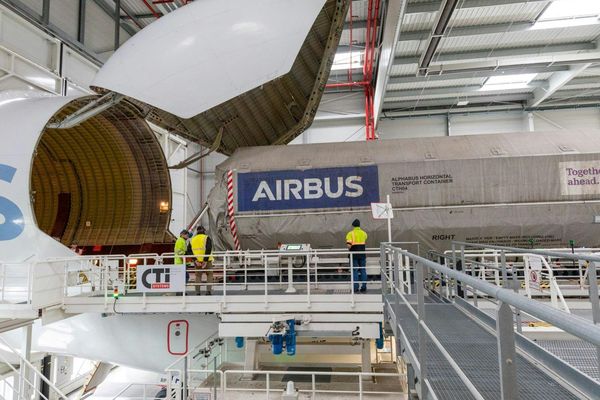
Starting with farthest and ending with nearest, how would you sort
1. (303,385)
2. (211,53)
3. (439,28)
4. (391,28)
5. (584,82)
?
(584,82) < (391,28) < (439,28) < (303,385) < (211,53)

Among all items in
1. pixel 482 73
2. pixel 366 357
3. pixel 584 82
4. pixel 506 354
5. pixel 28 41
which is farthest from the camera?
pixel 584 82

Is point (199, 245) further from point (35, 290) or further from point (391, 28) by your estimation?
point (391, 28)

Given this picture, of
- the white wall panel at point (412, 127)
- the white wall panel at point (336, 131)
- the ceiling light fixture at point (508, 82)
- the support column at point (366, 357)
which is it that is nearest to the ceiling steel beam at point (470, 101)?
the white wall panel at point (412, 127)

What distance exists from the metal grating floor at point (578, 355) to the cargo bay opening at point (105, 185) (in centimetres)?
1104

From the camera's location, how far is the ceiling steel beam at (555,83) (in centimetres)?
1838

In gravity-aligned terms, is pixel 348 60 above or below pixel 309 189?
above

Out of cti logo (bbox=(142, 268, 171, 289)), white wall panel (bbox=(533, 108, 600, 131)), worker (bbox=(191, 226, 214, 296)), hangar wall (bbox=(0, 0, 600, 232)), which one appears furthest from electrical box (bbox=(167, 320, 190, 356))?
white wall panel (bbox=(533, 108, 600, 131))

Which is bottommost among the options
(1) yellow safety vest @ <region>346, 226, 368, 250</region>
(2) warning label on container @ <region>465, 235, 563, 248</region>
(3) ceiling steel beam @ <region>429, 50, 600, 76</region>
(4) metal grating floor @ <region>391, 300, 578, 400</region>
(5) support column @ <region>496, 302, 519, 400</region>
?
(4) metal grating floor @ <region>391, 300, 578, 400</region>

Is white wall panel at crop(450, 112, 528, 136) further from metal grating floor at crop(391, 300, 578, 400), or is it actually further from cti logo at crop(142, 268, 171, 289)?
metal grating floor at crop(391, 300, 578, 400)

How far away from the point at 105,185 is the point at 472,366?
13.2 m

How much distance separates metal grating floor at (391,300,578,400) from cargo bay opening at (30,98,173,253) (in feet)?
31.9

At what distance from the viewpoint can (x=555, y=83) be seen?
66.9ft

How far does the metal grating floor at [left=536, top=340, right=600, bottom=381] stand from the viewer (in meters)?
3.97

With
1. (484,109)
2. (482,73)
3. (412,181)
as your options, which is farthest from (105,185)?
(484,109)
